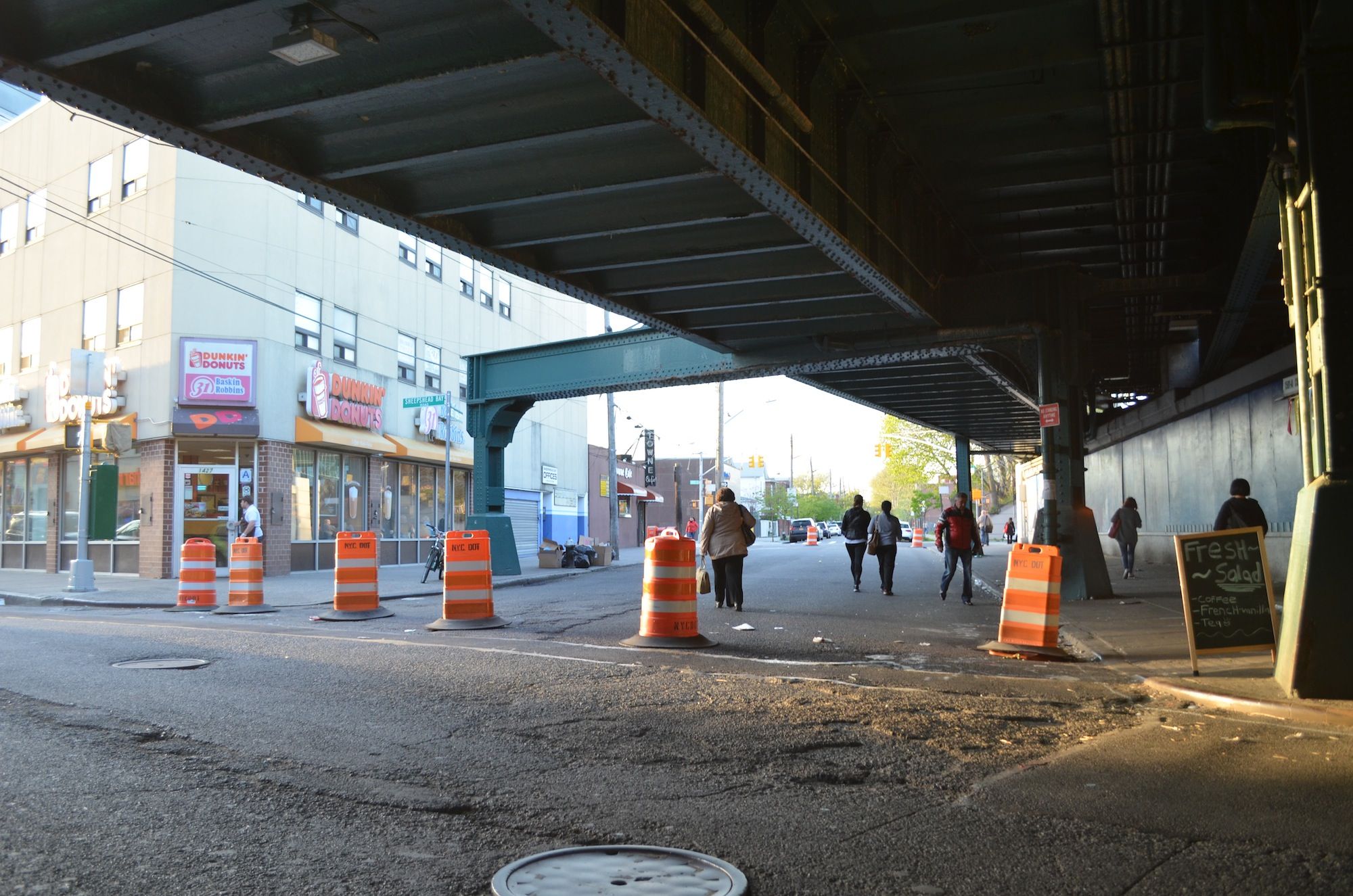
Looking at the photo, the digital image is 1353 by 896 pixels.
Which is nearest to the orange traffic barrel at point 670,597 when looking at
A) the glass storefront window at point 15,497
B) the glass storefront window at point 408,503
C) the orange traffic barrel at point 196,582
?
the orange traffic barrel at point 196,582

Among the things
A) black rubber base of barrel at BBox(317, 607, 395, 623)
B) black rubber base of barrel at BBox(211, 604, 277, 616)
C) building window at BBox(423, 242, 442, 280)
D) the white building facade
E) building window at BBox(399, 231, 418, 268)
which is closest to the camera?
black rubber base of barrel at BBox(317, 607, 395, 623)

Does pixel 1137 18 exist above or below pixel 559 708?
above

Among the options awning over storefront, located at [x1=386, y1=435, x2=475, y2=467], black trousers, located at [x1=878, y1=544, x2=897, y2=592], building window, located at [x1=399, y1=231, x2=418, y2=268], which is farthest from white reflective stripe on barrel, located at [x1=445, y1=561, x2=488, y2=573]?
building window, located at [x1=399, y1=231, x2=418, y2=268]

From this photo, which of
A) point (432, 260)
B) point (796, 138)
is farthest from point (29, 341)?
point (796, 138)

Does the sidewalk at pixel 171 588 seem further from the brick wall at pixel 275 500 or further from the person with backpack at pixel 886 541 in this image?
the person with backpack at pixel 886 541

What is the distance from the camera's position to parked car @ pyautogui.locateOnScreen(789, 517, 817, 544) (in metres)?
70.6

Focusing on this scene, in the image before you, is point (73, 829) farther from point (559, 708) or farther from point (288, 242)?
point (288, 242)

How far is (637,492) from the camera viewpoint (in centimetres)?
5488

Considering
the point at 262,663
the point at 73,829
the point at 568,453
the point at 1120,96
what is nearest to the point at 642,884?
the point at 73,829

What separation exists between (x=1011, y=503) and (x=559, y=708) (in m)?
81.9

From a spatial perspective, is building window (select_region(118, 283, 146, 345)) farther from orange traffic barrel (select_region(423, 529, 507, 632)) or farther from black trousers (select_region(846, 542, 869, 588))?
black trousers (select_region(846, 542, 869, 588))

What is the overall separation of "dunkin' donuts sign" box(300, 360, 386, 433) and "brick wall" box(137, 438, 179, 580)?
3.46 m

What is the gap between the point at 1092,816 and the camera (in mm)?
4344

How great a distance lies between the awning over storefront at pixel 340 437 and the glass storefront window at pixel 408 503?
2.13m
